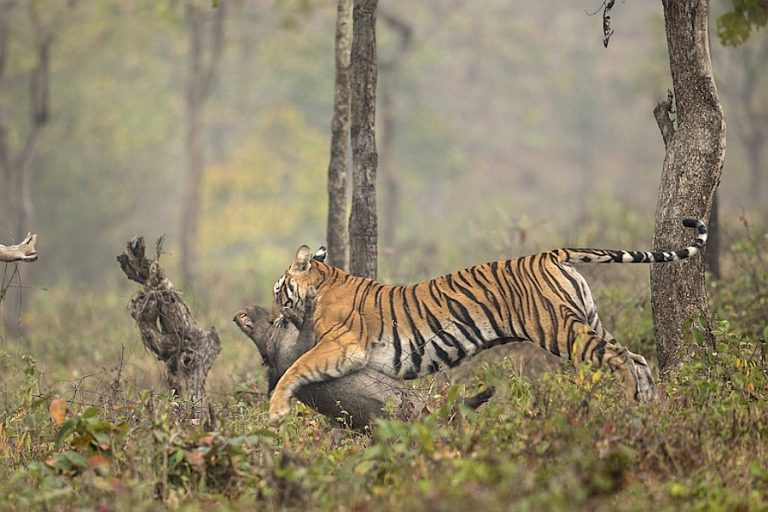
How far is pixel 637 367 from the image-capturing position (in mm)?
7094

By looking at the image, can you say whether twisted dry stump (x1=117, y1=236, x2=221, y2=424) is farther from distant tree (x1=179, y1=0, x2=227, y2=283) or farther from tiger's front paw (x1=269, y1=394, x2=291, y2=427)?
distant tree (x1=179, y1=0, x2=227, y2=283)

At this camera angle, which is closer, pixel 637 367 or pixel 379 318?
pixel 637 367

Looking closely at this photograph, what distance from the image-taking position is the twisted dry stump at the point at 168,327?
8.29 meters

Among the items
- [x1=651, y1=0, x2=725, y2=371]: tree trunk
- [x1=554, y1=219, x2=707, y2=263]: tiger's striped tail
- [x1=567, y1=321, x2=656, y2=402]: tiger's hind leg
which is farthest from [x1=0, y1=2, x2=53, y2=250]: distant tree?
[x1=567, y1=321, x2=656, y2=402]: tiger's hind leg

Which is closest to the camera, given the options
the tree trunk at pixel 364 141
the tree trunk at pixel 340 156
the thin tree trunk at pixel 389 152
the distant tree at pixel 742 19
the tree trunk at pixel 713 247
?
the tree trunk at pixel 364 141

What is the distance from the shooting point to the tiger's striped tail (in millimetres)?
7157

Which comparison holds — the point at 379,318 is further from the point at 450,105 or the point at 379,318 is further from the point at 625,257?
the point at 450,105

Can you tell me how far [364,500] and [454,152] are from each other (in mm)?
36833

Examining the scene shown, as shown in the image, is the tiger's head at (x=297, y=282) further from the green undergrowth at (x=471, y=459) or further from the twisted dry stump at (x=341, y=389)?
the green undergrowth at (x=471, y=459)

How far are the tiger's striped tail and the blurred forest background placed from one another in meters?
5.15

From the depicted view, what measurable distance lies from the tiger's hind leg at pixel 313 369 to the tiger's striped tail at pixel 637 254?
1689 millimetres

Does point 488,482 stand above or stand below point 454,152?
below

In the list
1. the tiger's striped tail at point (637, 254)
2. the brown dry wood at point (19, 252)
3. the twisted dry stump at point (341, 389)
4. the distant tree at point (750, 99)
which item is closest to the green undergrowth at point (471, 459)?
the twisted dry stump at point (341, 389)

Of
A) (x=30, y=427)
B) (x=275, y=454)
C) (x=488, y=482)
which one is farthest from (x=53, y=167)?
(x=488, y=482)
